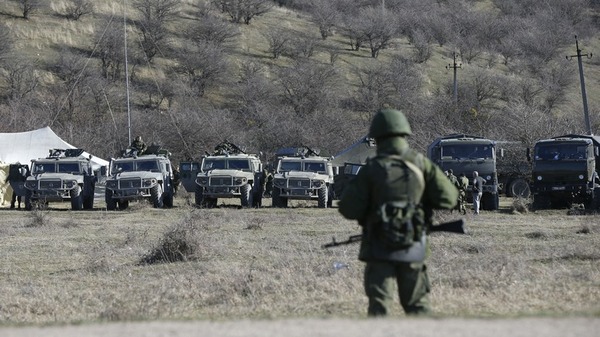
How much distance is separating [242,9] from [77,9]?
13370 millimetres

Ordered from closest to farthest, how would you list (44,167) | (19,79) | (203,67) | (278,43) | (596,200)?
(596,200) < (44,167) < (19,79) < (203,67) < (278,43)

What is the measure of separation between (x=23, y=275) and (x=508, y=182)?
24.9 meters

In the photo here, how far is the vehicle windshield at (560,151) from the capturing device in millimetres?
28469

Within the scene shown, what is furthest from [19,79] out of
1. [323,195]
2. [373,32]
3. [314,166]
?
[323,195]

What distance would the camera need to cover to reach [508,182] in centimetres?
3716

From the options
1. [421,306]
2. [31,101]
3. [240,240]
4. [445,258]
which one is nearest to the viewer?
[421,306]

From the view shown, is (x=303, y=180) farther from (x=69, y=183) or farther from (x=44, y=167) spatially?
(x=44, y=167)

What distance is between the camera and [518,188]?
120ft

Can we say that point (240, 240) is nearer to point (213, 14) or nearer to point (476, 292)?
point (476, 292)

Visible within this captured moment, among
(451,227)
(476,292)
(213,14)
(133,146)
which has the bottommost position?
(476,292)

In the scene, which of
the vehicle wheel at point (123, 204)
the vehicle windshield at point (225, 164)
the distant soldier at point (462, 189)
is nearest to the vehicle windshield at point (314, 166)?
the vehicle windshield at point (225, 164)

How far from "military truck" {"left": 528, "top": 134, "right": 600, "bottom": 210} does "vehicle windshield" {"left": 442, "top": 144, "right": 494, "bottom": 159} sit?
3.94 ft

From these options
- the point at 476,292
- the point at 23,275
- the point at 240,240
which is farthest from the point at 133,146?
the point at 476,292

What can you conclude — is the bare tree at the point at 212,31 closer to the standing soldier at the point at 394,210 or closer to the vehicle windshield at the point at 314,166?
the vehicle windshield at the point at 314,166
